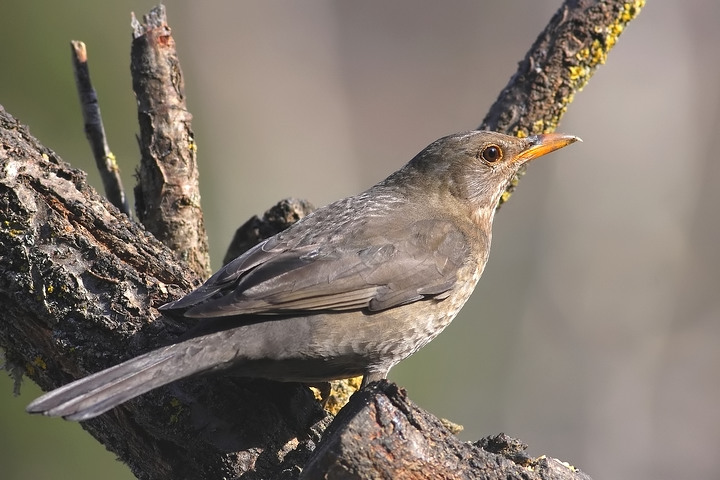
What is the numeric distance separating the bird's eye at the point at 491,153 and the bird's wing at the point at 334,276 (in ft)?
2.46

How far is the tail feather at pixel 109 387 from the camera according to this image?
10.5 ft

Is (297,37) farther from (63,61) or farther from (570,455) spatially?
(570,455)

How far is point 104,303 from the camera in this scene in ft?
12.0

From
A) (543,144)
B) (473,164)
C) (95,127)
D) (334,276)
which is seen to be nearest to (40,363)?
(334,276)

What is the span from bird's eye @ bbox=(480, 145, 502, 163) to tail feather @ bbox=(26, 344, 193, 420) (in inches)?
103

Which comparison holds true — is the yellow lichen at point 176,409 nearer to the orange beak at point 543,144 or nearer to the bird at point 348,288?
the bird at point 348,288

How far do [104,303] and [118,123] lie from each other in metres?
7.19

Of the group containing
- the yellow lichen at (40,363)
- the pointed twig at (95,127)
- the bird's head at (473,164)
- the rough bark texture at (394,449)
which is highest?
the pointed twig at (95,127)

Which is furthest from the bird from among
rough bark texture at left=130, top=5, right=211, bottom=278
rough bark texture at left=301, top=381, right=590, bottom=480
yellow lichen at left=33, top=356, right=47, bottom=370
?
rough bark texture at left=130, top=5, right=211, bottom=278

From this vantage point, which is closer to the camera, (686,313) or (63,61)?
(63,61)

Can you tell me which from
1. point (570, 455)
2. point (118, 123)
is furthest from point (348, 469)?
point (118, 123)

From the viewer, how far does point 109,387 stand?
10.7 ft

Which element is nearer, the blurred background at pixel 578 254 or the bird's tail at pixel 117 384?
the bird's tail at pixel 117 384

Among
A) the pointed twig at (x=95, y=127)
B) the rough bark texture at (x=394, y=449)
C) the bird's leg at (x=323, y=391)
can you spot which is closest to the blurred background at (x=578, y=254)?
the pointed twig at (x=95, y=127)
